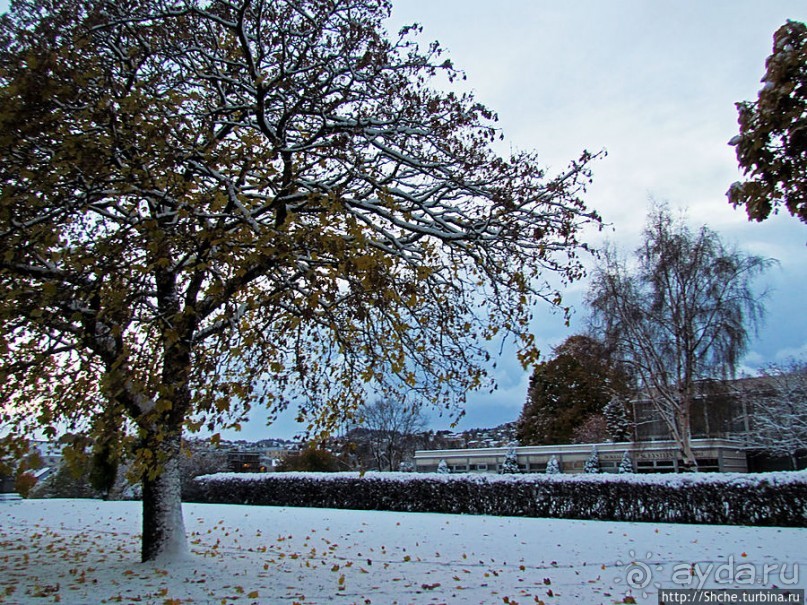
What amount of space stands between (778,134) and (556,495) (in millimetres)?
15086

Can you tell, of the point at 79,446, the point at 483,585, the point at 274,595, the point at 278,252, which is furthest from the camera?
the point at 483,585

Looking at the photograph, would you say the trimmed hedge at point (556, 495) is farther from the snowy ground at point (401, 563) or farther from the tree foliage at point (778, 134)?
the tree foliage at point (778, 134)

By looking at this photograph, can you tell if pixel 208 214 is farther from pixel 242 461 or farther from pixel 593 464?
pixel 242 461

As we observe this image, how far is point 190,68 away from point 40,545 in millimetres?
10144

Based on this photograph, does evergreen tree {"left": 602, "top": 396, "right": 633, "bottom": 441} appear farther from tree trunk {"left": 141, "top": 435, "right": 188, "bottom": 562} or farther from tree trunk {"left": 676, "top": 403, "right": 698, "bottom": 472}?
tree trunk {"left": 141, "top": 435, "right": 188, "bottom": 562}

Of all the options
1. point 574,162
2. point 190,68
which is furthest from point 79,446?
point 574,162

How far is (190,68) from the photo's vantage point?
6.36 metres

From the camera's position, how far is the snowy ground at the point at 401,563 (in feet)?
20.4

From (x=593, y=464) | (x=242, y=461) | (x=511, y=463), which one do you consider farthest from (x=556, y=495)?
(x=242, y=461)

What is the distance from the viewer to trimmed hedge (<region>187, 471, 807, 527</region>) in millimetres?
13820

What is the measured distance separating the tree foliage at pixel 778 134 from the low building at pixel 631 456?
2162cm

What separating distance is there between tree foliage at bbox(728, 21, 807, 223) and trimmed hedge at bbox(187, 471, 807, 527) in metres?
12.9

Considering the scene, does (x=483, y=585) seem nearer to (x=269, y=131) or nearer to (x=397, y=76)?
(x=269, y=131)

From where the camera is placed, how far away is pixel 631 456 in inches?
1143
